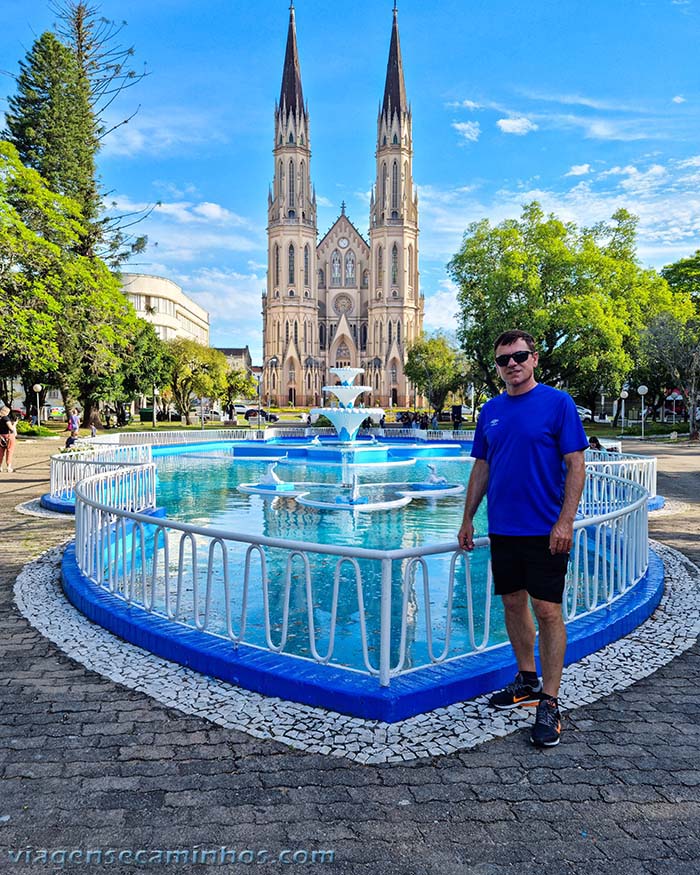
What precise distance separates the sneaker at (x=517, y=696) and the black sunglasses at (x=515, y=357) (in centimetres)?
187

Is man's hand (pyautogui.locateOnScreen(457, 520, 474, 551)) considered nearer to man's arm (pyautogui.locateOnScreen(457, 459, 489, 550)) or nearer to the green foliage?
man's arm (pyautogui.locateOnScreen(457, 459, 489, 550))

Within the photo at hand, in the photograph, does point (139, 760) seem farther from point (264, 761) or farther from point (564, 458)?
point (564, 458)

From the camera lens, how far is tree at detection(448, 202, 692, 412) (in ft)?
101

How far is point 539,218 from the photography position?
109 feet

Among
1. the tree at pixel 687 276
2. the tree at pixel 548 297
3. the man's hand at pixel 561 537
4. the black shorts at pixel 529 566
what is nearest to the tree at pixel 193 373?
the tree at pixel 548 297

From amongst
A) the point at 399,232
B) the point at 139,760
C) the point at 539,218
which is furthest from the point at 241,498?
the point at 399,232

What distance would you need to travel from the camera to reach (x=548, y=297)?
32312 millimetres

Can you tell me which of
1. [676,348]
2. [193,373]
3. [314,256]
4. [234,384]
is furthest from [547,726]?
[314,256]

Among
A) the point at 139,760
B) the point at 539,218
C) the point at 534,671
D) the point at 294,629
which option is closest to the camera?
the point at 139,760

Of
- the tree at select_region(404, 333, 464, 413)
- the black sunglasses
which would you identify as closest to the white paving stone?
the black sunglasses

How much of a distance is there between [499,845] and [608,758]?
3.27 ft

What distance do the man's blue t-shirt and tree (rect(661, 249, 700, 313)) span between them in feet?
175

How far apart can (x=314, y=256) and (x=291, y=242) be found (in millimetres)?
3745

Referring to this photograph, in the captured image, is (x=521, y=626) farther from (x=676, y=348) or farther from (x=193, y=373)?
(x=193, y=373)
